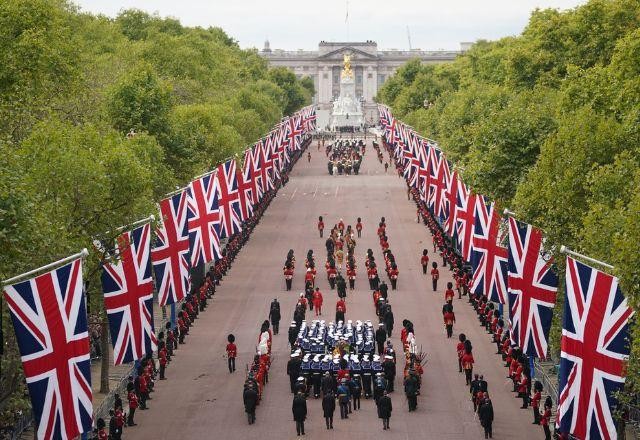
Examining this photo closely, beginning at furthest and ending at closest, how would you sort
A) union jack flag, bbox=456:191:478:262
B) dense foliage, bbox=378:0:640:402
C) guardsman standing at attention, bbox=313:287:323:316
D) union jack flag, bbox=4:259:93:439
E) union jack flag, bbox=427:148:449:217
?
union jack flag, bbox=427:148:449:217 < guardsman standing at attention, bbox=313:287:323:316 < union jack flag, bbox=456:191:478:262 < dense foliage, bbox=378:0:640:402 < union jack flag, bbox=4:259:93:439

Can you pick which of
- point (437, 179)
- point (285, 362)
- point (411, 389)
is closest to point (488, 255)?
Result: point (285, 362)

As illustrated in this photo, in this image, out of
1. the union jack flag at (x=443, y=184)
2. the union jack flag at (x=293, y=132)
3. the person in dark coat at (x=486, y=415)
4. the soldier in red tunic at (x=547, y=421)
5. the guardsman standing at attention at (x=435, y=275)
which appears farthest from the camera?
the union jack flag at (x=293, y=132)

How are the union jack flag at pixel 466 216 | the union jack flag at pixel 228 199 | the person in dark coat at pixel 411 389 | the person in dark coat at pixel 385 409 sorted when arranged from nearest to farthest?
1. the person in dark coat at pixel 385 409
2. the person in dark coat at pixel 411 389
3. the union jack flag at pixel 466 216
4. the union jack flag at pixel 228 199

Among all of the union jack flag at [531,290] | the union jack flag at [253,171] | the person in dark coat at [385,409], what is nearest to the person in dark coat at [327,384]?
the person in dark coat at [385,409]

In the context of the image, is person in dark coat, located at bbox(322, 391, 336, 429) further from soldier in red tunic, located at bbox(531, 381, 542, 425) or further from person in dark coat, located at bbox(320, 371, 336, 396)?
soldier in red tunic, located at bbox(531, 381, 542, 425)

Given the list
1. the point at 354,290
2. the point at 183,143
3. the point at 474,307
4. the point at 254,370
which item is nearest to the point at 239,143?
the point at 183,143

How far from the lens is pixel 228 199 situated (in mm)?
60344

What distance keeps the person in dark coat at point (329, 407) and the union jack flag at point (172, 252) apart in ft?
31.8

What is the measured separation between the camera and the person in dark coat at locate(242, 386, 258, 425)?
121 feet

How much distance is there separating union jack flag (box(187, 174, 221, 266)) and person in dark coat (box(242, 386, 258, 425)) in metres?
13.3

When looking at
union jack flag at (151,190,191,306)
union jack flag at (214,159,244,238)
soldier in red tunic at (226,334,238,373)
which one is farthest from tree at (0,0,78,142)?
soldier in red tunic at (226,334,238,373)

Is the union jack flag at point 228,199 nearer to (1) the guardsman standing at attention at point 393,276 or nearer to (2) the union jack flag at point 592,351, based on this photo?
(1) the guardsman standing at attention at point 393,276

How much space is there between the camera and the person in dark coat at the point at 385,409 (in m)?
35.9

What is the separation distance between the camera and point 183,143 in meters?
64.3
